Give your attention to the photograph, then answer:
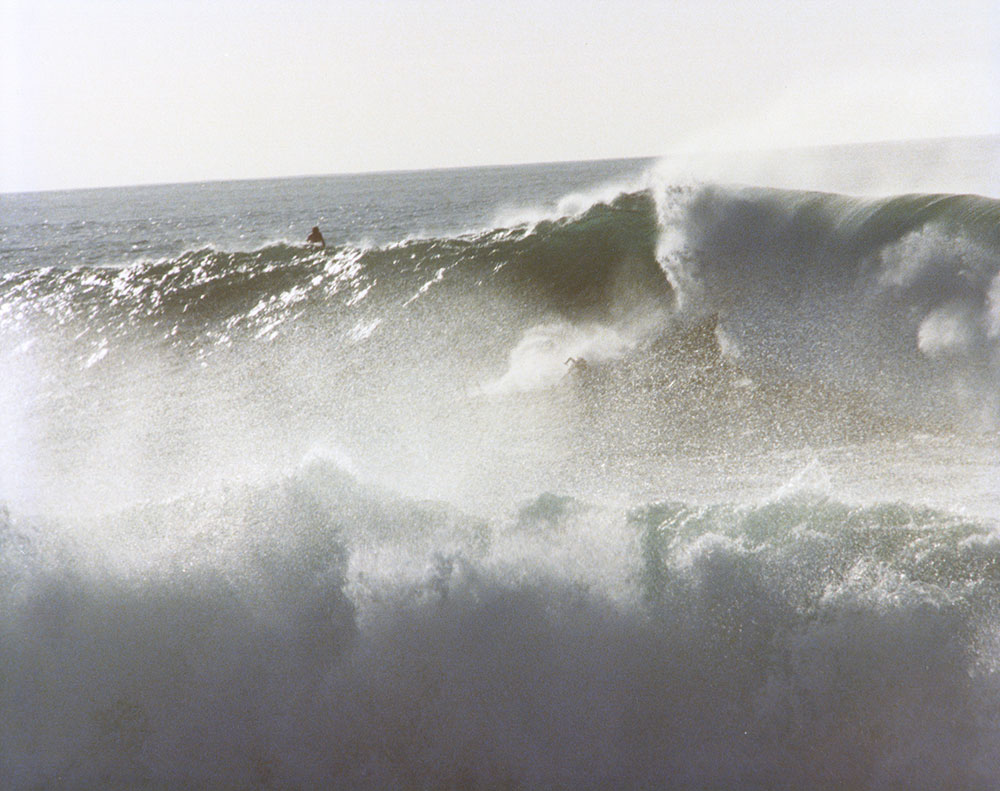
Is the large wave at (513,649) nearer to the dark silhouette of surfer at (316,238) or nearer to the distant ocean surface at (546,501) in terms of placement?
the distant ocean surface at (546,501)

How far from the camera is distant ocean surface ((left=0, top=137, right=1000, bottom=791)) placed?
3.27m

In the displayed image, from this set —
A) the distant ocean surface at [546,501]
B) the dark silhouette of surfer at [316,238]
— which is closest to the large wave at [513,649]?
the distant ocean surface at [546,501]

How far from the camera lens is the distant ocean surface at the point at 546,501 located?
10.7 feet

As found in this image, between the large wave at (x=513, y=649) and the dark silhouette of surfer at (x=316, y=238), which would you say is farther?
the dark silhouette of surfer at (x=316, y=238)

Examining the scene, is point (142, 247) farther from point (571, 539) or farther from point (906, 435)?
point (906, 435)

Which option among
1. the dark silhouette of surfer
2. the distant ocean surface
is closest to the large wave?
the distant ocean surface

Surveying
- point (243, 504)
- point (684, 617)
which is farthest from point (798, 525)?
point (243, 504)

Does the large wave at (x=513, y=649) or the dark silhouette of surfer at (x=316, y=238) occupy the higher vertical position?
the dark silhouette of surfer at (x=316, y=238)

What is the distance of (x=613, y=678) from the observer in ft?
11.1

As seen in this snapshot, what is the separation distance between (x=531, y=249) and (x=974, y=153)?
3.52m

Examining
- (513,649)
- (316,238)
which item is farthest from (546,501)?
(316,238)

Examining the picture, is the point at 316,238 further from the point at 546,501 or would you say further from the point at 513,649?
the point at 513,649

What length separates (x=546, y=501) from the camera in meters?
4.01

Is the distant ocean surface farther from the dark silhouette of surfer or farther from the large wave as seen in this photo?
the dark silhouette of surfer
